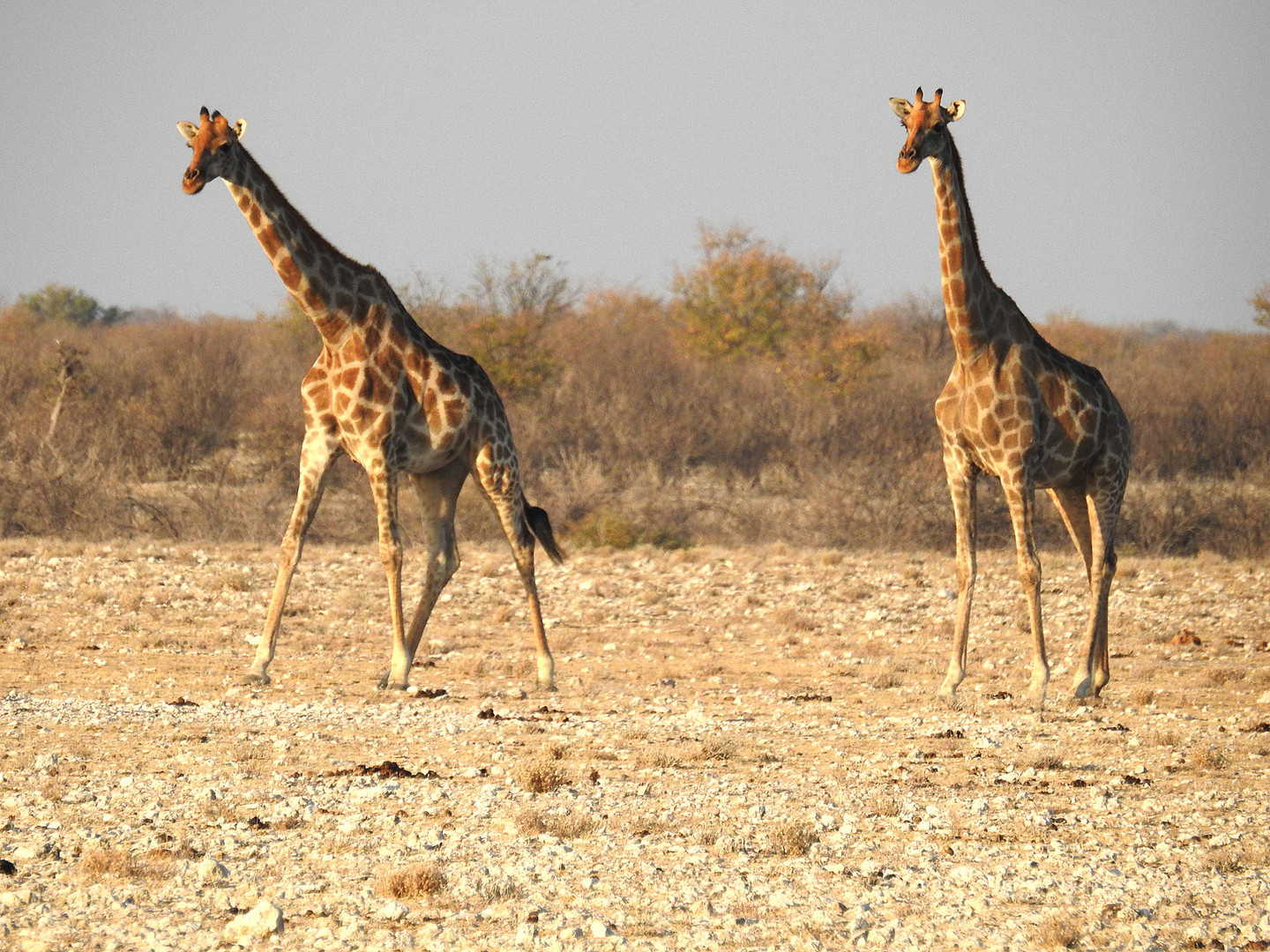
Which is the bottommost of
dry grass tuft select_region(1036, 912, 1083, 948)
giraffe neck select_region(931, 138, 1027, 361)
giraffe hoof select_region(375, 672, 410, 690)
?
dry grass tuft select_region(1036, 912, 1083, 948)

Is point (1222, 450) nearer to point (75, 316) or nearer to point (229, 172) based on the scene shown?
point (229, 172)

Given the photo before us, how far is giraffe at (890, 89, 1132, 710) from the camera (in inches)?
401

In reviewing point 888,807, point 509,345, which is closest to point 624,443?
point 509,345

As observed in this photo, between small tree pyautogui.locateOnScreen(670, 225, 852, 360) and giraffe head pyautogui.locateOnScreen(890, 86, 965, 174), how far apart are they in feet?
94.8

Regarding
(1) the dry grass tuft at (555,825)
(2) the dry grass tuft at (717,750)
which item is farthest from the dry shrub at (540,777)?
(2) the dry grass tuft at (717,750)

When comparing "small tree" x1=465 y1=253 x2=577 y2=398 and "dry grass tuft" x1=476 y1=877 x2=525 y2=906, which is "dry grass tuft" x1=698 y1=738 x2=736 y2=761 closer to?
"dry grass tuft" x1=476 y1=877 x2=525 y2=906

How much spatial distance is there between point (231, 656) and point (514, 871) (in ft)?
21.6

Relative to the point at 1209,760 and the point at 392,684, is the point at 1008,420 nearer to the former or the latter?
the point at 1209,760

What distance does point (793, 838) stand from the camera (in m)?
6.27

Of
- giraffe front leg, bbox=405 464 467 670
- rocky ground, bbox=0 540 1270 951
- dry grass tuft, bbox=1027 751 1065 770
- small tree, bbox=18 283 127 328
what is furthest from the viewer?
small tree, bbox=18 283 127 328

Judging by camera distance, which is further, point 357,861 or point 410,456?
point 410,456

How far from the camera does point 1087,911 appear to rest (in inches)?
216

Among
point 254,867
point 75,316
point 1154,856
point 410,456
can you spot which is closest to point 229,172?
point 410,456

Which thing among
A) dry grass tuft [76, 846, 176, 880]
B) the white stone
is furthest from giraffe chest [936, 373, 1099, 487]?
the white stone
